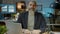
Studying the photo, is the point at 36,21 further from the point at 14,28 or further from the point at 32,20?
the point at 14,28

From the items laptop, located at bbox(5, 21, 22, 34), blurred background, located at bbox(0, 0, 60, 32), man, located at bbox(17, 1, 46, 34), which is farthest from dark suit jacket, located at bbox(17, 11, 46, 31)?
blurred background, located at bbox(0, 0, 60, 32)

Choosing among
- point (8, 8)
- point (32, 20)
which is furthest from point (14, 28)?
point (8, 8)

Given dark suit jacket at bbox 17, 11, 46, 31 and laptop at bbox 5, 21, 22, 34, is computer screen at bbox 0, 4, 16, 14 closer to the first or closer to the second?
dark suit jacket at bbox 17, 11, 46, 31

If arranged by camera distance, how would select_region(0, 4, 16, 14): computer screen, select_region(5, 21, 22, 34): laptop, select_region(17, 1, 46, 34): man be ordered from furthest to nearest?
select_region(0, 4, 16, 14): computer screen
select_region(17, 1, 46, 34): man
select_region(5, 21, 22, 34): laptop

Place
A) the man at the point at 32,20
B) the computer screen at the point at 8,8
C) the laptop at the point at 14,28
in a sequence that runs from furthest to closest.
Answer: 1. the computer screen at the point at 8,8
2. the man at the point at 32,20
3. the laptop at the point at 14,28

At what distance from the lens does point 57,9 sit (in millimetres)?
5043

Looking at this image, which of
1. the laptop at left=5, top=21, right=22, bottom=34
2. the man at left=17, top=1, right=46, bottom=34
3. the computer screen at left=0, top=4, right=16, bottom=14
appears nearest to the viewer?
the laptop at left=5, top=21, right=22, bottom=34

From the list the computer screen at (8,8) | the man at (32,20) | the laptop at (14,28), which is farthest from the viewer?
the computer screen at (8,8)

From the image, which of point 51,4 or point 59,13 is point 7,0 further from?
point 59,13

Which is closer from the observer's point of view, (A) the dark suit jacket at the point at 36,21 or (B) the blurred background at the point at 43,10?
(A) the dark suit jacket at the point at 36,21

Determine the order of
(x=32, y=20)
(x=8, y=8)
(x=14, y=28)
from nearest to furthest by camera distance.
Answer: (x=14, y=28) < (x=32, y=20) < (x=8, y=8)

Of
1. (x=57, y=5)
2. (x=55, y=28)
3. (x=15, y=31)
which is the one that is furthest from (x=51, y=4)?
(x=15, y=31)

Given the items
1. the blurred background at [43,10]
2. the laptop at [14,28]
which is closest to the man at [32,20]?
the laptop at [14,28]

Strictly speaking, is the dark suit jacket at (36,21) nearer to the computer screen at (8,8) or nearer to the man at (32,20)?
the man at (32,20)
